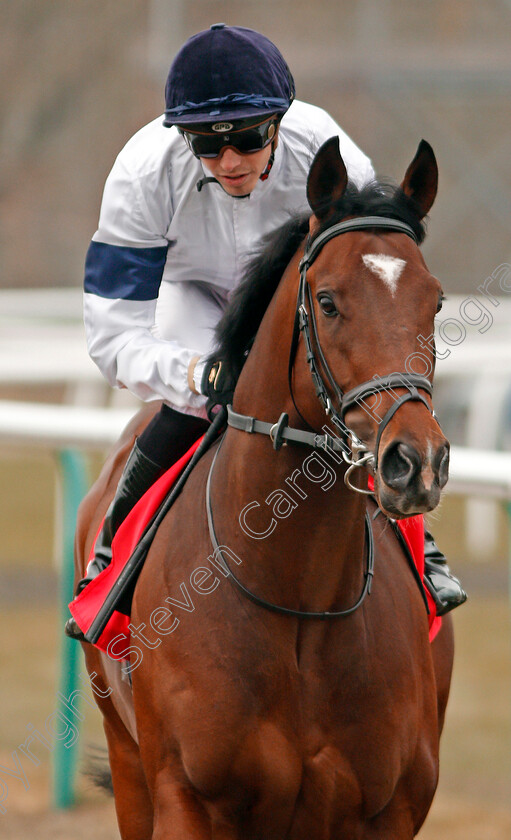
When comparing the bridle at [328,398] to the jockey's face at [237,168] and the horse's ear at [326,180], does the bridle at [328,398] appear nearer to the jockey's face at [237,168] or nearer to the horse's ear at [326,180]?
the horse's ear at [326,180]

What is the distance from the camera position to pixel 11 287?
690 inches

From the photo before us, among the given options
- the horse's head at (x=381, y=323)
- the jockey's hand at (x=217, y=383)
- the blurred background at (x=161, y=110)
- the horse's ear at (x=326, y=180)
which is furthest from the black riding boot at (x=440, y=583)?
the blurred background at (x=161, y=110)

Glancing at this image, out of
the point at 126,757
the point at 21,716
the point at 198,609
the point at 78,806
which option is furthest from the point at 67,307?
the point at 198,609

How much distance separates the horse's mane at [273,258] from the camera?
2461 mm

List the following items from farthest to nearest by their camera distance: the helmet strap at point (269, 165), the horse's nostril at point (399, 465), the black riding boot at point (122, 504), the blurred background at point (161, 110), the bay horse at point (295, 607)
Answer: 1. the blurred background at point (161, 110)
2. the black riding boot at point (122, 504)
3. the helmet strap at point (269, 165)
4. the bay horse at point (295, 607)
5. the horse's nostril at point (399, 465)

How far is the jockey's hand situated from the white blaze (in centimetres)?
60

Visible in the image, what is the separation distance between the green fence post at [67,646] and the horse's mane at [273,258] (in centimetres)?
192

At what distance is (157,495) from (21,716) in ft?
9.16

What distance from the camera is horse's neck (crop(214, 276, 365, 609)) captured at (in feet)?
8.43

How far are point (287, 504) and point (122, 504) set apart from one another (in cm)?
81

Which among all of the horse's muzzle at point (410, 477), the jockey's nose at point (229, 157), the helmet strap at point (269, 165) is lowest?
the horse's muzzle at point (410, 477)

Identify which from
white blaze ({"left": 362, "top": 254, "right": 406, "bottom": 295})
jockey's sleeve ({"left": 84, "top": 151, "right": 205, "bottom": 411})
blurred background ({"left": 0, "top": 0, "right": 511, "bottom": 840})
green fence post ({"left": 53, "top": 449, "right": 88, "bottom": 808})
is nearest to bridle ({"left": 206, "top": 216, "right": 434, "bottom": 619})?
white blaze ({"left": 362, "top": 254, "right": 406, "bottom": 295})

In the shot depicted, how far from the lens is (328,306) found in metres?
2.35

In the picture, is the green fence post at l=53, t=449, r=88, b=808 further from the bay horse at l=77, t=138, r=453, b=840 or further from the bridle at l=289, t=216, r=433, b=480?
the bridle at l=289, t=216, r=433, b=480
